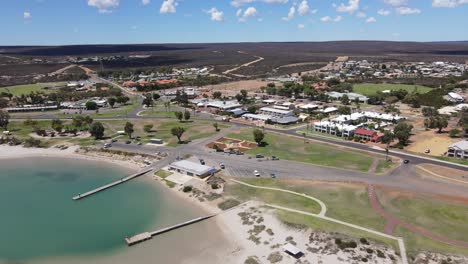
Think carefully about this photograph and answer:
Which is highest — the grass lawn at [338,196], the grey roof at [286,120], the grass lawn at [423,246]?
the grey roof at [286,120]

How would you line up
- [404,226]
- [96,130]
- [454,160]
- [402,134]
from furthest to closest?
[96,130], [402,134], [454,160], [404,226]

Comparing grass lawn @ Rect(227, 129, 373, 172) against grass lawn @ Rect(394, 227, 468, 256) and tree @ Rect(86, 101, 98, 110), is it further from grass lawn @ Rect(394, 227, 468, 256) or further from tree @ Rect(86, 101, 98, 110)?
tree @ Rect(86, 101, 98, 110)

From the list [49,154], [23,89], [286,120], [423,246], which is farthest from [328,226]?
[23,89]

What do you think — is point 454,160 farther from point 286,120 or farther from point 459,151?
point 286,120

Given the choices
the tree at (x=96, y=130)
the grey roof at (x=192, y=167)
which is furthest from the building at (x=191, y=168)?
the tree at (x=96, y=130)

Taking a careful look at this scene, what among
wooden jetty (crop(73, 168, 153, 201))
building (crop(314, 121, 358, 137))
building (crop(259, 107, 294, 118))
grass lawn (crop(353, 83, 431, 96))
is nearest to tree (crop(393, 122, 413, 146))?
building (crop(314, 121, 358, 137))

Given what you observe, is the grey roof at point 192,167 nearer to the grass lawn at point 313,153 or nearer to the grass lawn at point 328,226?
the grass lawn at point 313,153

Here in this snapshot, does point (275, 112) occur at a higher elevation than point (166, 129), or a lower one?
higher

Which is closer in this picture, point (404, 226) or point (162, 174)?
point (404, 226)
